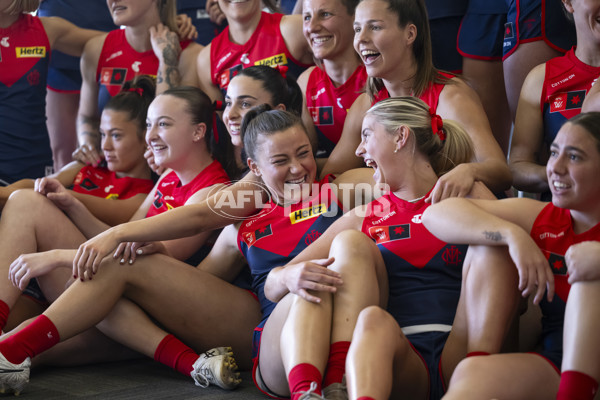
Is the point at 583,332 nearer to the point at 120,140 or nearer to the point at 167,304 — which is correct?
the point at 167,304

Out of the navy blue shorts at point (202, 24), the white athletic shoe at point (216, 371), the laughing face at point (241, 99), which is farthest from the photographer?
the navy blue shorts at point (202, 24)

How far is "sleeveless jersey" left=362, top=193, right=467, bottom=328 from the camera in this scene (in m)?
1.92

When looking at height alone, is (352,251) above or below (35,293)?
above

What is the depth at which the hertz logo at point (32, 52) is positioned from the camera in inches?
133

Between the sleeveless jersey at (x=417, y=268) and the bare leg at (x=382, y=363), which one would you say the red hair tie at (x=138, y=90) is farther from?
the bare leg at (x=382, y=363)

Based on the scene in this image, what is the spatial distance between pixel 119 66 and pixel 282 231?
160 centimetres

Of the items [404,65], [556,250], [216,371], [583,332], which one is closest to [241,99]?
[404,65]

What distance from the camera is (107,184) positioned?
10.4ft

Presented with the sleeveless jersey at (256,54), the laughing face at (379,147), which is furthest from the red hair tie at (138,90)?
the laughing face at (379,147)

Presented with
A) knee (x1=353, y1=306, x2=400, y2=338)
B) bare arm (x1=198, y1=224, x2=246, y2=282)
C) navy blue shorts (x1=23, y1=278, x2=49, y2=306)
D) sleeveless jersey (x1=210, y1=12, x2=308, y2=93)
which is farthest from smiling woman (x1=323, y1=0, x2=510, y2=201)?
navy blue shorts (x1=23, y1=278, x2=49, y2=306)

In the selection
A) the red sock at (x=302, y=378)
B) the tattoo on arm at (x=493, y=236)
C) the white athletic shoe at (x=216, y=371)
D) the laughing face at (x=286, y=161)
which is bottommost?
the white athletic shoe at (x=216, y=371)

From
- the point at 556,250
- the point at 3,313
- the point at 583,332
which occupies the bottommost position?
the point at 3,313

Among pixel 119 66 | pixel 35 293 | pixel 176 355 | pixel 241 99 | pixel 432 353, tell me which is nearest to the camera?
pixel 432 353

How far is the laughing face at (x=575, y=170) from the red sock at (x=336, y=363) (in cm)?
61
